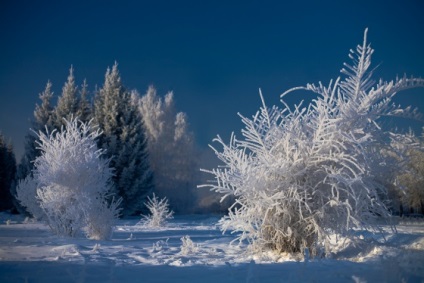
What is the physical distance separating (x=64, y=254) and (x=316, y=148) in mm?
4590

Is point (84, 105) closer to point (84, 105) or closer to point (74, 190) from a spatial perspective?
point (84, 105)

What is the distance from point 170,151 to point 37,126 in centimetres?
1042

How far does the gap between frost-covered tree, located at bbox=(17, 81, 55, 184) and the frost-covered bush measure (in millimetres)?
20705

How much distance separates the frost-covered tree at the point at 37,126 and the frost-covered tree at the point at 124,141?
2973 mm

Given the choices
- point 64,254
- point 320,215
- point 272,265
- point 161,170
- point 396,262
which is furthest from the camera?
point 161,170

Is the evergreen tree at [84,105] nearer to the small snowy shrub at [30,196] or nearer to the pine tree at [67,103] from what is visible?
the pine tree at [67,103]

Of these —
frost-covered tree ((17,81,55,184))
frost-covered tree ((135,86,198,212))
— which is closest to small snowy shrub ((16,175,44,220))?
frost-covered tree ((17,81,55,184))

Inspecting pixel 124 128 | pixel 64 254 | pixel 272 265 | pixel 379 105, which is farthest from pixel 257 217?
pixel 124 128

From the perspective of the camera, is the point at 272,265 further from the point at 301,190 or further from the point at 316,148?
the point at 316,148

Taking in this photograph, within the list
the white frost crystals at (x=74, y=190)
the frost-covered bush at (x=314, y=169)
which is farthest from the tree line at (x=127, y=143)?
the frost-covered bush at (x=314, y=169)

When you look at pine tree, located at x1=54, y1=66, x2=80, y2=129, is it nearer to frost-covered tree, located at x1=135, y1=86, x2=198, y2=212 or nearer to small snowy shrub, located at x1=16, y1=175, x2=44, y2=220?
frost-covered tree, located at x1=135, y1=86, x2=198, y2=212

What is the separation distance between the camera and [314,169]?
6391 millimetres

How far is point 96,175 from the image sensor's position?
426 inches

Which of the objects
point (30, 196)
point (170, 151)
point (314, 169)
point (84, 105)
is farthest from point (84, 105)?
point (314, 169)
